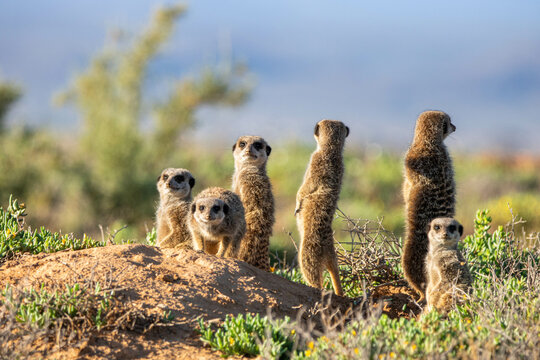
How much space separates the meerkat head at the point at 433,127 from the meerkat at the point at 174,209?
6.97ft

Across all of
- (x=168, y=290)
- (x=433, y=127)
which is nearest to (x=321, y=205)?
(x=433, y=127)

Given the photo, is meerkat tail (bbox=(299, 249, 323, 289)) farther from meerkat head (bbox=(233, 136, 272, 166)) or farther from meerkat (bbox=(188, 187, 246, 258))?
meerkat head (bbox=(233, 136, 272, 166))

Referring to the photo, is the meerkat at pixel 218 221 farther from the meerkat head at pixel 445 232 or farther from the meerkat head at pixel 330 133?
the meerkat head at pixel 445 232

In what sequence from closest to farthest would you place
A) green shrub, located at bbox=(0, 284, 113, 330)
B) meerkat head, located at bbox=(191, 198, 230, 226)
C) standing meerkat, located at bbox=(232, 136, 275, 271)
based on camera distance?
green shrub, located at bbox=(0, 284, 113, 330) → meerkat head, located at bbox=(191, 198, 230, 226) → standing meerkat, located at bbox=(232, 136, 275, 271)

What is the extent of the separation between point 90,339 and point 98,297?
11.2 inches

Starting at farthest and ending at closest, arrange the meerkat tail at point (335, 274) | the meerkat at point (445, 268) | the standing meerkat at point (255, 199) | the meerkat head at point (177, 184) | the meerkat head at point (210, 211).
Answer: the meerkat head at point (177, 184) → the standing meerkat at point (255, 199) → the meerkat tail at point (335, 274) → the meerkat head at point (210, 211) → the meerkat at point (445, 268)

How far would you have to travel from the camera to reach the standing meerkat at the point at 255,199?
19.3 ft

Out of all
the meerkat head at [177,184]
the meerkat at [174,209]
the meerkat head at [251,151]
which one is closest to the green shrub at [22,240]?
the meerkat at [174,209]

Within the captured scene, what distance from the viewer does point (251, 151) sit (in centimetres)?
623

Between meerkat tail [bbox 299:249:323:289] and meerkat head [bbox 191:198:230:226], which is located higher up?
meerkat head [bbox 191:198:230:226]

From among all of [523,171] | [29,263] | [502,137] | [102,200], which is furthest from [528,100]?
[29,263]

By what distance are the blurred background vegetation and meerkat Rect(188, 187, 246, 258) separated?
963 centimetres

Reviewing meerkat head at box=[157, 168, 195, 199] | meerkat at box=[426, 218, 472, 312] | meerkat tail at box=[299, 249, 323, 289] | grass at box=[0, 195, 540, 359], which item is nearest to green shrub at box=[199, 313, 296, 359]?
grass at box=[0, 195, 540, 359]

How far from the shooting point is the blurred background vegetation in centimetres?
1614
